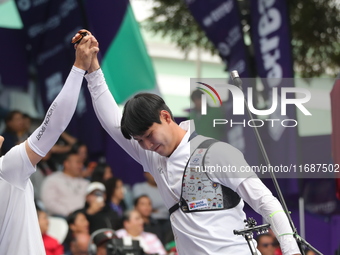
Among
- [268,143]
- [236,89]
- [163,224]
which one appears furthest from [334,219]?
[236,89]

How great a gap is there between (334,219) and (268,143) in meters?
3.17

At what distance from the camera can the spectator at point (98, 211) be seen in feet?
28.8

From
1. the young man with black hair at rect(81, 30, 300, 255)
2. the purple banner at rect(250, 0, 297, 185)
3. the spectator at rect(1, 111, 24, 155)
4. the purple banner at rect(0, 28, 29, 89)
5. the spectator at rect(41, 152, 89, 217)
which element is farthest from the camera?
the purple banner at rect(0, 28, 29, 89)

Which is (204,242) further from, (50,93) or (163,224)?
(50,93)

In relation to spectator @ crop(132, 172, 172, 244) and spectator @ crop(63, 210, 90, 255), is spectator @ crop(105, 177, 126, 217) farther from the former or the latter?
spectator @ crop(63, 210, 90, 255)

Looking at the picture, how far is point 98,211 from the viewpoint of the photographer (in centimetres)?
895

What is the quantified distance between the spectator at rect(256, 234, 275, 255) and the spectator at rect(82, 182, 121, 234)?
163 centimetres

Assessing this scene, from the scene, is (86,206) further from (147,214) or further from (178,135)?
(178,135)

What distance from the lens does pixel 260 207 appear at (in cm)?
425

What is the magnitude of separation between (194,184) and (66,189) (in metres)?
5.44

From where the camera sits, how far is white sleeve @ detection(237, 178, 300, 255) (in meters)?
4.14

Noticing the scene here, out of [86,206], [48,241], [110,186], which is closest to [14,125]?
[110,186]

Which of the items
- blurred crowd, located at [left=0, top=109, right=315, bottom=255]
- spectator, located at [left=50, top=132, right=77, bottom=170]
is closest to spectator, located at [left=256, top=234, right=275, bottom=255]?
blurred crowd, located at [left=0, top=109, right=315, bottom=255]

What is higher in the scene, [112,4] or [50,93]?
[112,4]
